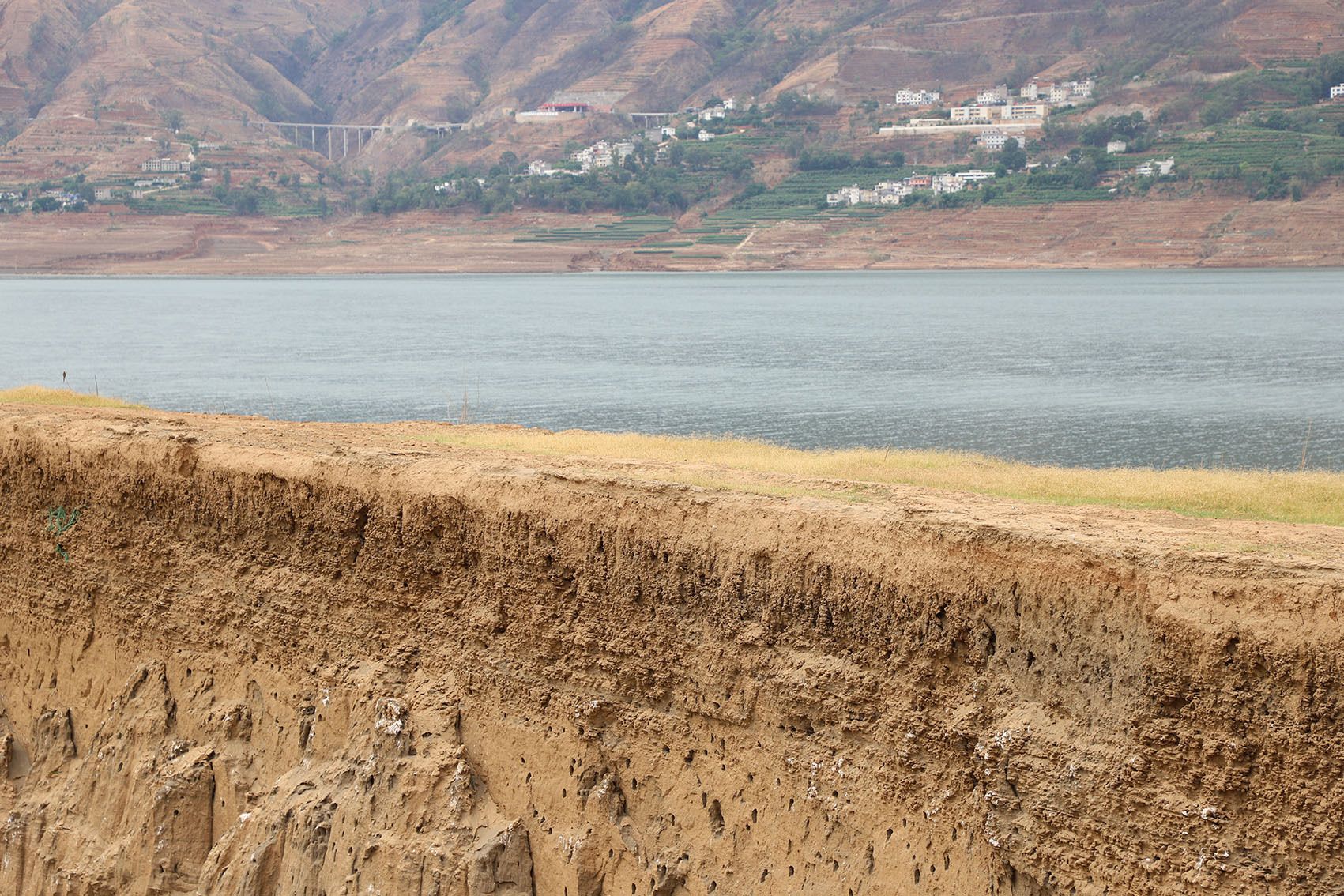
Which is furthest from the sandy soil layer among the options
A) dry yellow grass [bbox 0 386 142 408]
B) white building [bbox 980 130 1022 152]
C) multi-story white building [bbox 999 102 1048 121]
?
dry yellow grass [bbox 0 386 142 408]

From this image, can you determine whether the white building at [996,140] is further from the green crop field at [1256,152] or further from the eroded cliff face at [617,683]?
the eroded cliff face at [617,683]

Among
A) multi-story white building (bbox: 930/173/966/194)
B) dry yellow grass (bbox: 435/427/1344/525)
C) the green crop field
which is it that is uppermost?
the green crop field

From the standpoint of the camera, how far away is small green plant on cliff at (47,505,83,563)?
20.1 metres

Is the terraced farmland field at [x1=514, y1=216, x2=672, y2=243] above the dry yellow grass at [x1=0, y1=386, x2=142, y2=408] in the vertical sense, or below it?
above

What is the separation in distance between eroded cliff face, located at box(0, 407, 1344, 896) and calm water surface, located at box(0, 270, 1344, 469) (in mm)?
27328

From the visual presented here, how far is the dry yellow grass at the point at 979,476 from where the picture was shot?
16.5 m

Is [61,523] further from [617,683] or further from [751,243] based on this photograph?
[751,243]

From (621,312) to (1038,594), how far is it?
102 meters

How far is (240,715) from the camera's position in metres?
17.8

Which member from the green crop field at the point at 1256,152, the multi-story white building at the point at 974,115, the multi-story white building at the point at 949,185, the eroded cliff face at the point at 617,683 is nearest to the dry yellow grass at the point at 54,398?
the eroded cliff face at the point at 617,683

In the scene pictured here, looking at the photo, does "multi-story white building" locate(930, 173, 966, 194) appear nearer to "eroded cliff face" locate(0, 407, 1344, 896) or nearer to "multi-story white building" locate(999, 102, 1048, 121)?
"multi-story white building" locate(999, 102, 1048, 121)

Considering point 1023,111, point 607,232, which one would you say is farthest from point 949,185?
point 607,232

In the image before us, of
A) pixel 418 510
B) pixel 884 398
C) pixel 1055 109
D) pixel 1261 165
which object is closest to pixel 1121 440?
pixel 884 398

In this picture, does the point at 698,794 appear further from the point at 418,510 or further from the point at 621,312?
the point at 621,312
